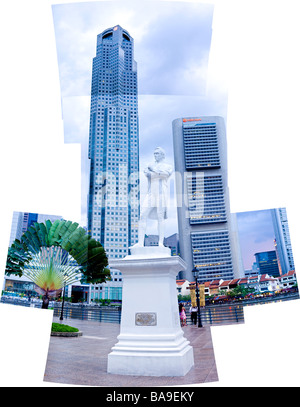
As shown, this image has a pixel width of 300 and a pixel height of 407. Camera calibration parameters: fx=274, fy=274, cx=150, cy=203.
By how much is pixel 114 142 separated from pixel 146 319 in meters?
3.31

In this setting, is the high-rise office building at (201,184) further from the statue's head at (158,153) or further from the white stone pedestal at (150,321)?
the white stone pedestal at (150,321)

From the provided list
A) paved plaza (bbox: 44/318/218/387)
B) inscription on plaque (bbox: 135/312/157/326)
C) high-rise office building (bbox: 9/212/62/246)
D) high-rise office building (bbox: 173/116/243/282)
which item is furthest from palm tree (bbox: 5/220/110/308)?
inscription on plaque (bbox: 135/312/157/326)

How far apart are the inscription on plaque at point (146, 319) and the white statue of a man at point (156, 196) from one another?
89cm

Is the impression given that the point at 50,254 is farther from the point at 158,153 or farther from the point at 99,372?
the point at 158,153

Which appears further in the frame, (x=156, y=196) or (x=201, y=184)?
(x=201, y=184)

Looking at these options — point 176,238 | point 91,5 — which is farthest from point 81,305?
point 91,5

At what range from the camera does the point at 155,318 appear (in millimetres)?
2848

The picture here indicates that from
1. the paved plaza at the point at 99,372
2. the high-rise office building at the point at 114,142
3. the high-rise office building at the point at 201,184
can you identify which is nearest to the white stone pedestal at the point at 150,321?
the paved plaza at the point at 99,372

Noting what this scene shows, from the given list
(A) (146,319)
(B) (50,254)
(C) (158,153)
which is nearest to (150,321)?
(A) (146,319)

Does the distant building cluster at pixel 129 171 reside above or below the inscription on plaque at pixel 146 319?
above

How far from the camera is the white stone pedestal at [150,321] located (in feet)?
8.73

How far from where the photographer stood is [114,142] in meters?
5.10

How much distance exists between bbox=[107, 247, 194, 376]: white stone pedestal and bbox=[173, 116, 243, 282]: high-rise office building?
2.22 m

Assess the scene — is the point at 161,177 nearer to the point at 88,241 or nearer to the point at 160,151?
the point at 160,151
